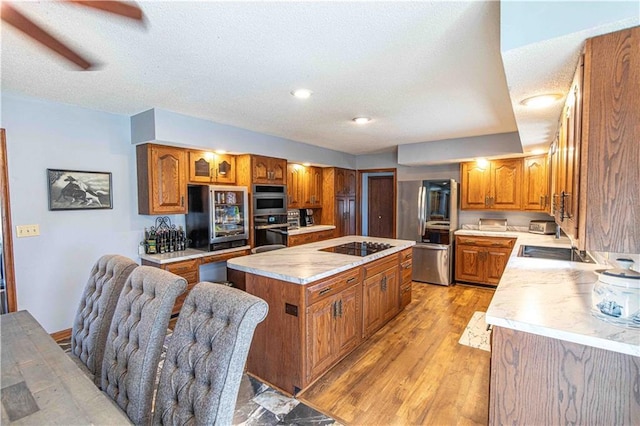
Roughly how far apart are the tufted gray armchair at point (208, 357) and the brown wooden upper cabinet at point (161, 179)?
2652 millimetres

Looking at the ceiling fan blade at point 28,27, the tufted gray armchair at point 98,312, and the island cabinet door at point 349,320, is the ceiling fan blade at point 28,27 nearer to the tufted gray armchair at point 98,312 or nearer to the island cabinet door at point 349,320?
the tufted gray armchair at point 98,312

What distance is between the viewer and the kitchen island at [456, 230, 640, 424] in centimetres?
123

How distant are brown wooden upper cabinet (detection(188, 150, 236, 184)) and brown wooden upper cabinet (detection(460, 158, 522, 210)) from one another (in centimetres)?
365

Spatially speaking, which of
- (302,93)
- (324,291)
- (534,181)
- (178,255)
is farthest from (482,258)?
(178,255)

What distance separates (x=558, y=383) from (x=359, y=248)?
2125 millimetres

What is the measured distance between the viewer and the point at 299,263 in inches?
102

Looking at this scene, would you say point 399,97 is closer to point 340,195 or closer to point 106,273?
point 106,273

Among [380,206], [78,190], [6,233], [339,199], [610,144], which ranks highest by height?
[610,144]

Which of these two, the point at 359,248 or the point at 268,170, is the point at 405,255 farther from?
the point at 268,170

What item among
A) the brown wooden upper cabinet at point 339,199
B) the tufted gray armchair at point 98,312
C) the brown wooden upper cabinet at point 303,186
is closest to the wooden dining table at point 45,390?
the tufted gray armchair at point 98,312

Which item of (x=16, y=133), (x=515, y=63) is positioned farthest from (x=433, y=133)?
(x=16, y=133)

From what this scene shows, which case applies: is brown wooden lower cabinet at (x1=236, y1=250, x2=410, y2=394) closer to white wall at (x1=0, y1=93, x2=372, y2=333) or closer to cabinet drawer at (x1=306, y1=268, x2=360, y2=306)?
cabinet drawer at (x1=306, y1=268, x2=360, y2=306)

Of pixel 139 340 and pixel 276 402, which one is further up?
pixel 139 340

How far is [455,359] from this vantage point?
2.74m
